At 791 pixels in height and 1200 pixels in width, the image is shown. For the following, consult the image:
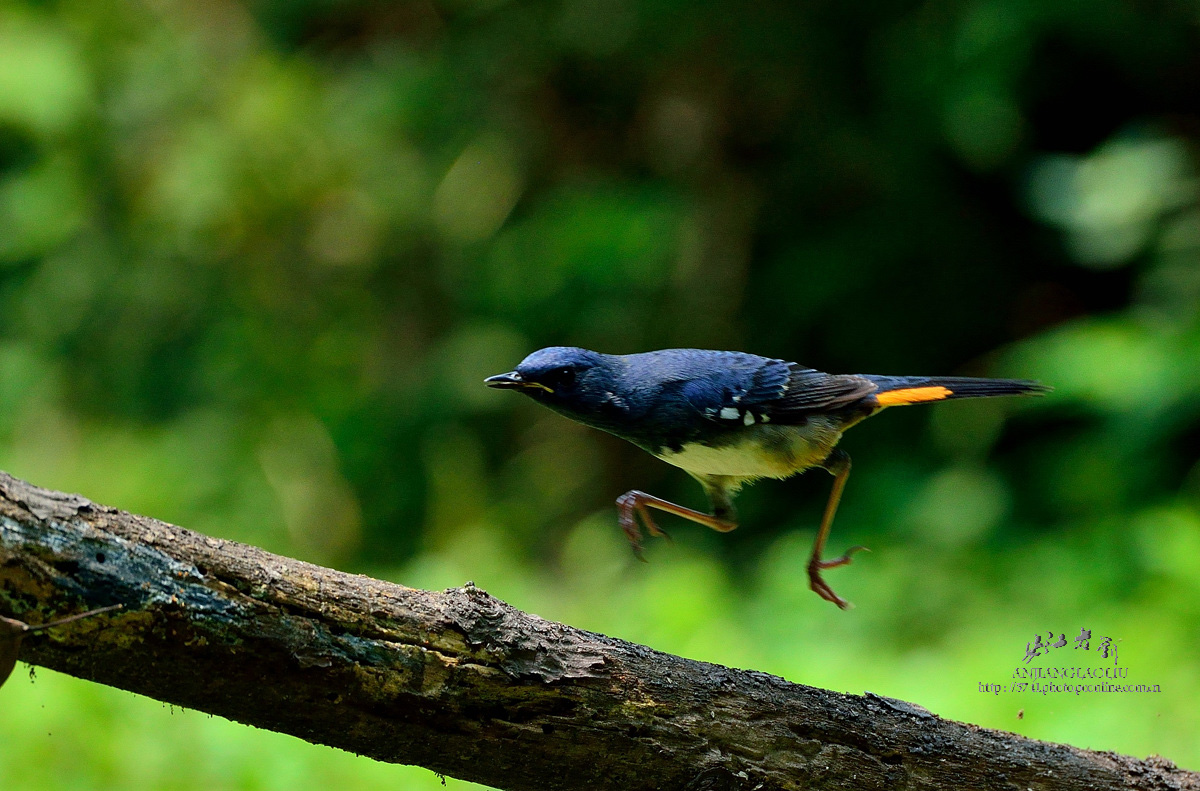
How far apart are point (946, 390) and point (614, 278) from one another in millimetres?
3409

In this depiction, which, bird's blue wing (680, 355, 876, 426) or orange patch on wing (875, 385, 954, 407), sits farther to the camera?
orange patch on wing (875, 385, 954, 407)

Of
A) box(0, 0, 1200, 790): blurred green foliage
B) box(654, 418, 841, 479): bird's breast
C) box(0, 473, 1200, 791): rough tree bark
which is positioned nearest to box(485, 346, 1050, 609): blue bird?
box(654, 418, 841, 479): bird's breast

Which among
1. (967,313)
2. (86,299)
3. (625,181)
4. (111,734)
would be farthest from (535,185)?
(111,734)

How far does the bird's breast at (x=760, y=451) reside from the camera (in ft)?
11.2

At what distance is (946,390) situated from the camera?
3578 mm

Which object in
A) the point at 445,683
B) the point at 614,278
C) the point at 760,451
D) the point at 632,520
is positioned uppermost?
the point at 614,278

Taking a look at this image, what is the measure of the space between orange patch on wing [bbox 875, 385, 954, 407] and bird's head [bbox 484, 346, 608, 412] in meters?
1.00

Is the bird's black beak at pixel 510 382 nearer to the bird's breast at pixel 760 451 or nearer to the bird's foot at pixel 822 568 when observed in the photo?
the bird's breast at pixel 760 451

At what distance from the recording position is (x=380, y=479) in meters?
7.38

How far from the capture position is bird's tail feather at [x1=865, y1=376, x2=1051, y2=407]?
11.7 ft

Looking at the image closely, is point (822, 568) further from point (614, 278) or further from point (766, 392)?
point (614, 278)

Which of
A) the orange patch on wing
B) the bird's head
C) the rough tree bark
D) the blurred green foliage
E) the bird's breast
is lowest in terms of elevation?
the rough tree bark

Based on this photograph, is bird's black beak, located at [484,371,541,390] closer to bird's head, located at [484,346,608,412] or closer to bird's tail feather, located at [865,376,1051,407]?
bird's head, located at [484,346,608,412]

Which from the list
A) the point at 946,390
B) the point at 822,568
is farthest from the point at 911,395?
the point at 822,568
